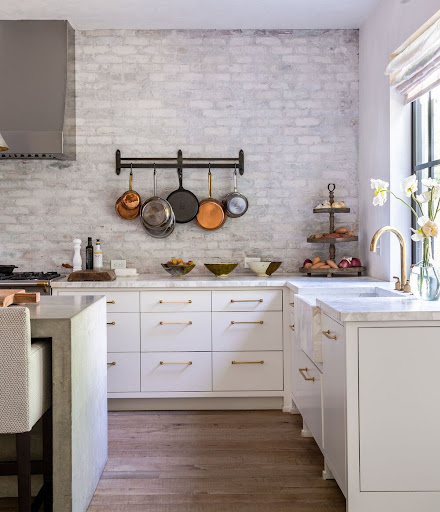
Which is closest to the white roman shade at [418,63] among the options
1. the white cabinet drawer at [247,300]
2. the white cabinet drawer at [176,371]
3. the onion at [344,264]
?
the onion at [344,264]

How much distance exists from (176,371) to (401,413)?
2.15 m

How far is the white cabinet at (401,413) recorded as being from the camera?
2.44m

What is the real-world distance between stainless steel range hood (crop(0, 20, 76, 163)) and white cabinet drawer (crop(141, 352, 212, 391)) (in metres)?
1.63

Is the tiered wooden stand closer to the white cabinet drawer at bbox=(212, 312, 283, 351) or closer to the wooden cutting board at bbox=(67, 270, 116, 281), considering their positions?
the white cabinet drawer at bbox=(212, 312, 283, 351)

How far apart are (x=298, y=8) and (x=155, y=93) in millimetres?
1252

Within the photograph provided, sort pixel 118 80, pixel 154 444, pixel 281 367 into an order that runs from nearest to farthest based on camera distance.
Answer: pixel 154 444 → pixel 281 367 → pixel 118 80

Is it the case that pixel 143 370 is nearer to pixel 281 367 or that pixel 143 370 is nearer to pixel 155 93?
pixel 281 367

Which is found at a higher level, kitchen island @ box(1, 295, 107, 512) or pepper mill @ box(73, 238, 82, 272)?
pepper mill @ box(73, 238, 82, 272)

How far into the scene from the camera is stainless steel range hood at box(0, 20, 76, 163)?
14.8ft

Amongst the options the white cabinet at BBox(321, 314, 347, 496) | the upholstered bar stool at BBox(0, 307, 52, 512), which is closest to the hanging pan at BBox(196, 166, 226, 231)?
the white cabinet at BBox(321, 314, 347, 496)

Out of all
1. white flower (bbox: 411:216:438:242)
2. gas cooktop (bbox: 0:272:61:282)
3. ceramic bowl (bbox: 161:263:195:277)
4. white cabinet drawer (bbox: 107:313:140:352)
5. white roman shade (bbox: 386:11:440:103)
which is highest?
white roman shade (bbox: 386:11:440:103)

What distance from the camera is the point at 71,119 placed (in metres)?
4.80

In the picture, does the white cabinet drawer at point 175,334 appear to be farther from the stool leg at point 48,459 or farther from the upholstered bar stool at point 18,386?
the upholstered bar stool at point 18,386

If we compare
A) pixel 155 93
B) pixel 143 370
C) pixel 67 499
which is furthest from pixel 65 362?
pixel 155 93
